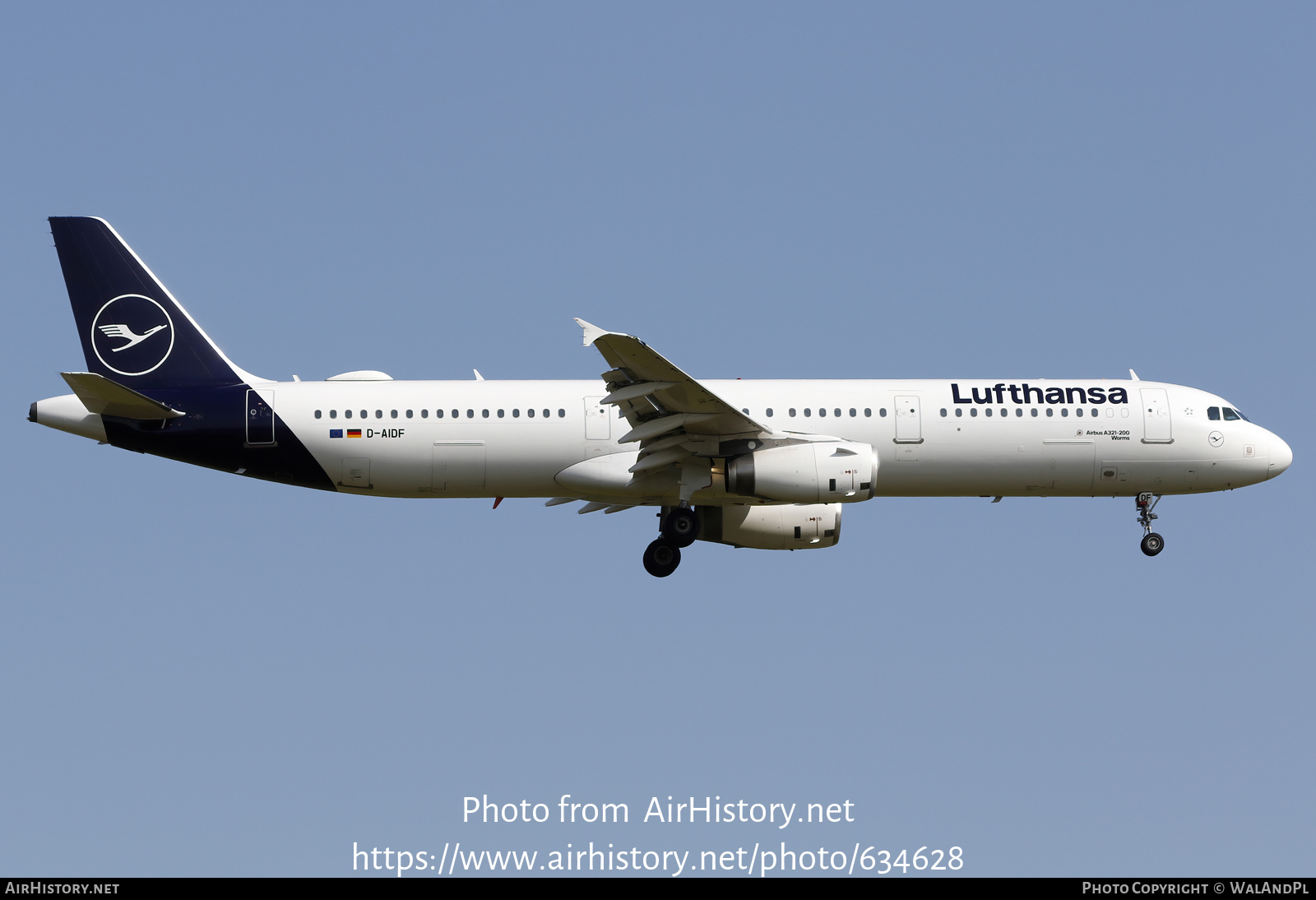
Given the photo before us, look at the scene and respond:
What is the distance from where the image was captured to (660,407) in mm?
30438

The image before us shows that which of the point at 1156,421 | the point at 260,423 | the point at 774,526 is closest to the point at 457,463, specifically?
the point at 260,423

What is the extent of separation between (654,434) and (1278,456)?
15664 mm

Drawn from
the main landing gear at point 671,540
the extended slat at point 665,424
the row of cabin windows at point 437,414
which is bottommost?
the main landing gear at point 671,540

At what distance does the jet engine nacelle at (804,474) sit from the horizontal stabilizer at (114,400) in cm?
1280

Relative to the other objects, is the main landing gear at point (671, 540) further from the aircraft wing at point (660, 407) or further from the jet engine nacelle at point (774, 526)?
the aircraft wing at point (660, 407)

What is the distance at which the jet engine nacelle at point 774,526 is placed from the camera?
34.1 m

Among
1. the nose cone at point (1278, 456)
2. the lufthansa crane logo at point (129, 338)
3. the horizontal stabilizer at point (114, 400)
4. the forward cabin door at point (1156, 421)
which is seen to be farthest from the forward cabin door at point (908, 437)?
the lufthansa crane logo at point (129, 338)

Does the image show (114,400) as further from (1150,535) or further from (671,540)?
(1150,535)

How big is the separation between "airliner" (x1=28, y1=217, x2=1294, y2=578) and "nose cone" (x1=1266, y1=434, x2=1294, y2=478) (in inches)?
2.5

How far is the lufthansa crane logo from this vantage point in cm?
3281

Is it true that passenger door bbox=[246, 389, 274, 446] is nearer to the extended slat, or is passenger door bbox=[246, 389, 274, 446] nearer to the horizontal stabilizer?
the horizontal stabilizer

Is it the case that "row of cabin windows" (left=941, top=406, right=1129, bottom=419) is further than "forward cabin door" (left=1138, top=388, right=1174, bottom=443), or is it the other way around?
"forward cabin door" (left=1138, top=388, right=1174, bottom=443)

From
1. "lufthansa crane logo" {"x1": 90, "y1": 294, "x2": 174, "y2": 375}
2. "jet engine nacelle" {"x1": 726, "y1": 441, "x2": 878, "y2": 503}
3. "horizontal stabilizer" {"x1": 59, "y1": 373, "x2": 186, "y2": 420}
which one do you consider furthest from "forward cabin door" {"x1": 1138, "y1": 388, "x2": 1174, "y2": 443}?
"lufthansa crane logo" {"x1": 90, "y1": 294, "x2": 174, "y2": 375}

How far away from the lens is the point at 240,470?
3219 centimetres
